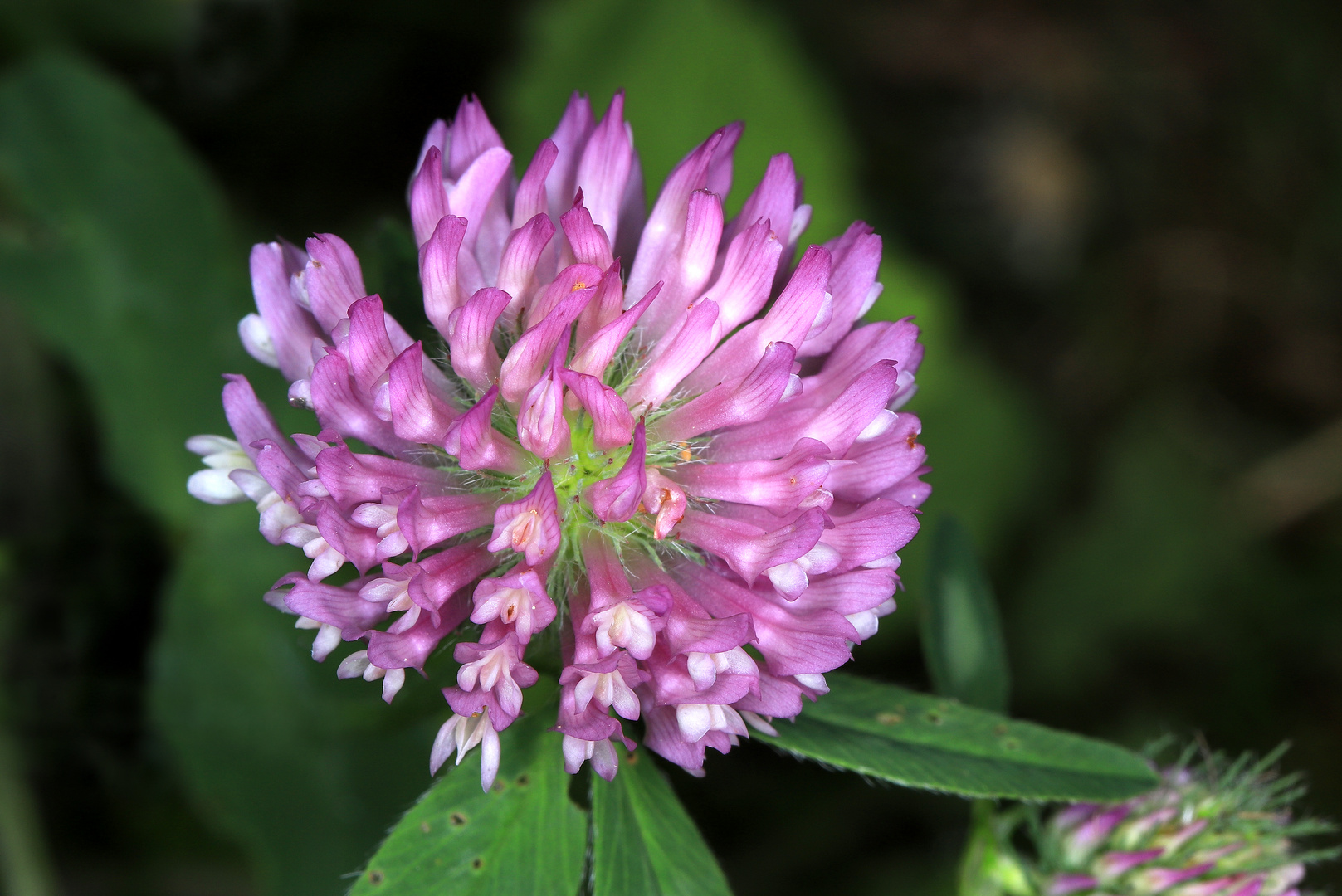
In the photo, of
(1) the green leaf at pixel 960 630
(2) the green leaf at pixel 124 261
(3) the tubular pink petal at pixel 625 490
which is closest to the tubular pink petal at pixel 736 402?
(3) the tubular pink petal at pixel 625 490

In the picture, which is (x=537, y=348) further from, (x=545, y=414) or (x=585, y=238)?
(x=585, y=238)

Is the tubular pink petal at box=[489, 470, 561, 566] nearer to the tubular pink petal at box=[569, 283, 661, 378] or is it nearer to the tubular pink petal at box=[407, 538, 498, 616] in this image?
the tubular pink petal at box=[407, 538, 498, 616]

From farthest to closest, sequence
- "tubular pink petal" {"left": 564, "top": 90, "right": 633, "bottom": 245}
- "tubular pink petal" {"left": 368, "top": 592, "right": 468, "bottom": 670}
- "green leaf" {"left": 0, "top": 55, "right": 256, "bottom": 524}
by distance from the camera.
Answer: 1. "green leaf" {"left": 0, "top": 55, "right": 256, "bottom": 524}
2. "tubular pink petal" {"left": 564, "top": 90, "right": 633, "bottom": 245}
3. "tubular pink petal" {"left": 368, "top": 592, "right": 468, "bottom": 670}

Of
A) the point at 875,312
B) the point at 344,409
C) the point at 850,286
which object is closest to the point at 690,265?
the point at 850,286

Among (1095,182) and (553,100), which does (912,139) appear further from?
(553,100)

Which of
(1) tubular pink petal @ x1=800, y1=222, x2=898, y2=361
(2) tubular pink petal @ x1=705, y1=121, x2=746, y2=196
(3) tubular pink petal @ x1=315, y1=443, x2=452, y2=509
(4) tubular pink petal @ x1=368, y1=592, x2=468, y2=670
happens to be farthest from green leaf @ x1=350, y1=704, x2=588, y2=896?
(2) tubular pink petal @ x1=705, y1=121, x2=746, y2=196

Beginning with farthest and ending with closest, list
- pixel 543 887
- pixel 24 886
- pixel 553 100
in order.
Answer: pixel 553 100, pixel 24 886, pixel 543 887

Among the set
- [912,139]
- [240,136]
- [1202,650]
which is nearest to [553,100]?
[240,136]
